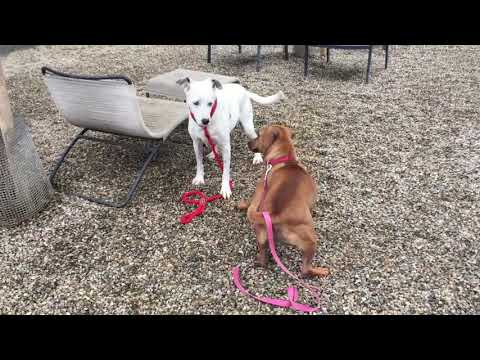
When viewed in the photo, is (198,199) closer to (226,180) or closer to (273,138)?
(226,180)

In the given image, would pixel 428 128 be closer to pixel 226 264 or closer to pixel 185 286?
pixel 226 264

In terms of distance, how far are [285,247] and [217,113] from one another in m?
1.46

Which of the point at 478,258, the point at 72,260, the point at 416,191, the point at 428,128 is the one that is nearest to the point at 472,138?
the point at 428,128

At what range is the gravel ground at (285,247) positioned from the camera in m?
2.81

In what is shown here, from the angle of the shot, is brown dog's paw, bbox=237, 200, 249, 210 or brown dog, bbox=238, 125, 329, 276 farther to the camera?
brown dog's paw, bbox=237, 200, 249, 210

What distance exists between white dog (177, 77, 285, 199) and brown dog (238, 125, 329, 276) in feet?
2.16

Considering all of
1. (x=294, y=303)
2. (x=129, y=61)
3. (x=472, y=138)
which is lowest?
(x=294, y=303)

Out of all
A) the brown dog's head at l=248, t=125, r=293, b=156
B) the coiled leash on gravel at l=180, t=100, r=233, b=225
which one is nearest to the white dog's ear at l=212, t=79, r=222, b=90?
the coiled leash on gravel at l=180, t=100, r=233, b=225

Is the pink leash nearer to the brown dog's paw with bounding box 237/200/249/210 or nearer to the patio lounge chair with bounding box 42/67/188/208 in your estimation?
the brown dog's paw with bounding box 237/200/249/210

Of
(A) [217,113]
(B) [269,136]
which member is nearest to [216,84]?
(A) [217,113]

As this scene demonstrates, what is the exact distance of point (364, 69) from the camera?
27.0ft

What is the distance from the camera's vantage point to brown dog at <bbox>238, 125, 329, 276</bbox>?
263 centimetres

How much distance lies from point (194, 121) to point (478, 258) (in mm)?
2798

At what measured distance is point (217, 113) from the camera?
12.3 ft
